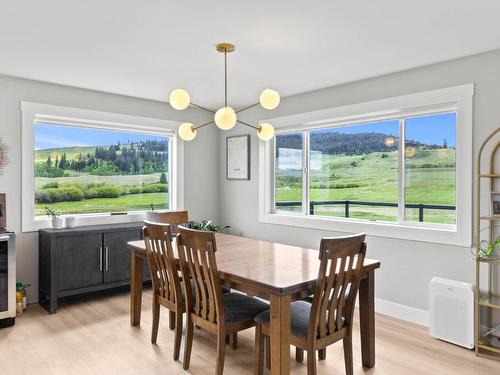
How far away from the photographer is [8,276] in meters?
3.41

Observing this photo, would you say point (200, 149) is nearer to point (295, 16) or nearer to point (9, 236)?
point (9, 236)

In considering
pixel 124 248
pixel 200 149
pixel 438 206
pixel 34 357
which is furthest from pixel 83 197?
pixel 438 206

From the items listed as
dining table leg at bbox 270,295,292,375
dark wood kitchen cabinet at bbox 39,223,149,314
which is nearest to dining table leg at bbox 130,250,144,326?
dark wood kitchen cabinet at bbox 39,223,149,314

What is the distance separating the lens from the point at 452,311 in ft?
Result: 10.0

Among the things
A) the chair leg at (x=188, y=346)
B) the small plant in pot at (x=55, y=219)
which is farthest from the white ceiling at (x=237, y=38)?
the chair leg at (x=188, y=346)

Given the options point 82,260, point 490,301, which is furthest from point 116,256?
point 490,301

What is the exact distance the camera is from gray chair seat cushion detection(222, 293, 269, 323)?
2.46 m

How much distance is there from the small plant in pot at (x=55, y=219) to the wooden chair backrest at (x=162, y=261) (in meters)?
1.61

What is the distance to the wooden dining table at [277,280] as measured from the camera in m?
2.07

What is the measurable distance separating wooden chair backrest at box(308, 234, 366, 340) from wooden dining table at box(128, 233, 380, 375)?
86 millimetres

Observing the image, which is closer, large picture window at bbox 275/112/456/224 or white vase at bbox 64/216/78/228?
large picture window at bbox 275/112/456/224

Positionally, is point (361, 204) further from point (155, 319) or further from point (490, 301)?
point (155, 319)

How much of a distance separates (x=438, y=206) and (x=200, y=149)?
3.18 m

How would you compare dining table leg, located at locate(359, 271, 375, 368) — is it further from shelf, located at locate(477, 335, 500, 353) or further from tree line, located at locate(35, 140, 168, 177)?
tree line, located at locate(35, 140, 168, 177)
